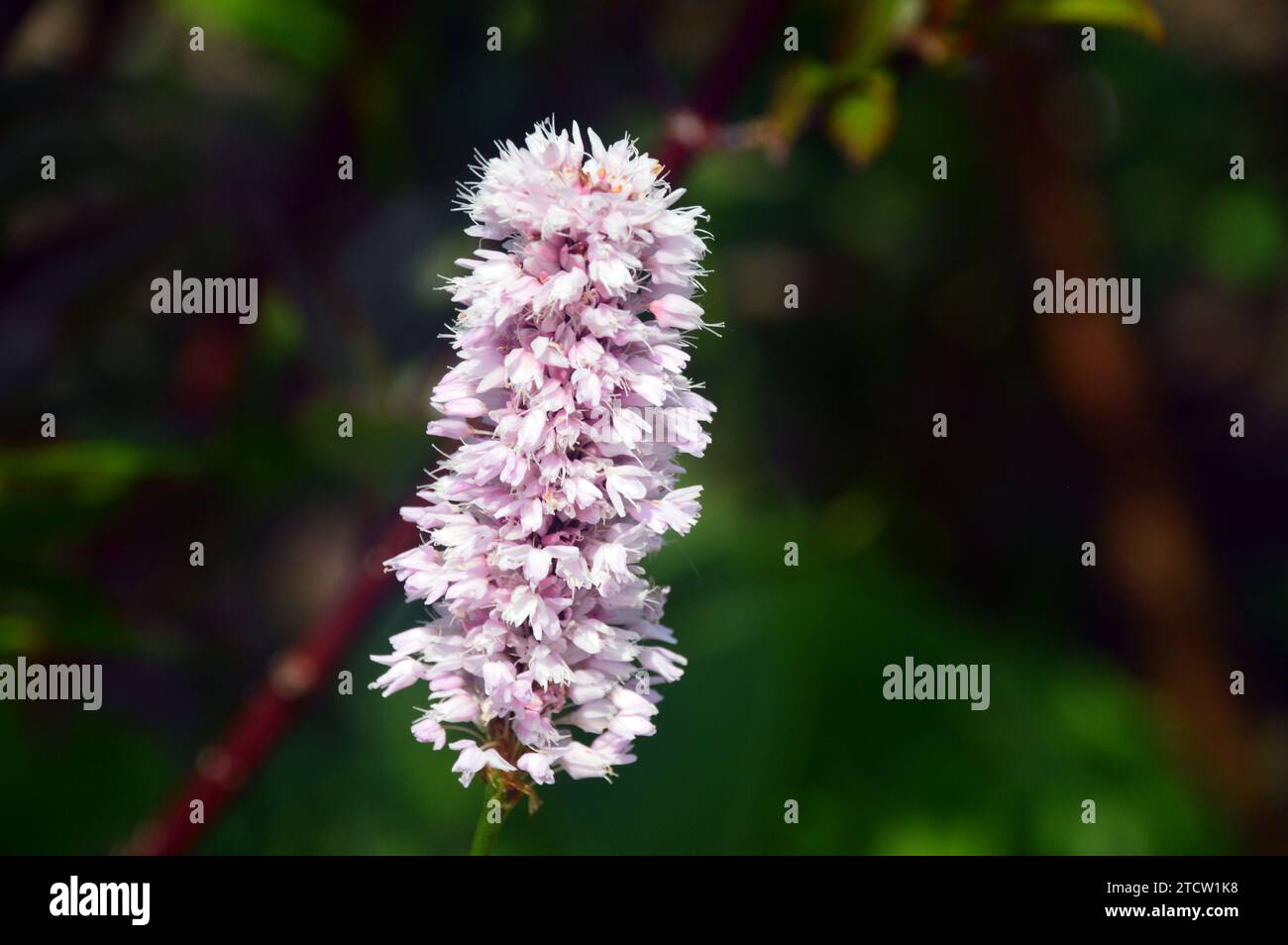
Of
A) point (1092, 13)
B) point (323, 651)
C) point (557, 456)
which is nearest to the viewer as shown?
point (557, 456)

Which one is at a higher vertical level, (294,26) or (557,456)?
(294,26)

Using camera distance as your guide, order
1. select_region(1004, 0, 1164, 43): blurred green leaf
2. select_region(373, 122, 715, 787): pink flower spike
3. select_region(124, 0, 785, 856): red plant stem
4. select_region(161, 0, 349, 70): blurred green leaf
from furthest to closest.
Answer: select_region(161, 0, 349, 70): blurred green leaf
select_region(124, 0, 785, 856): red plant stem
select_region(1004, 0, 1164, 43): blurred green leaf
select_region(373, 122, 715, 787): pink flower spike

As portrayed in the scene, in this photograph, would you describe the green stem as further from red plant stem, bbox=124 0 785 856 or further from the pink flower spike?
red plant stem, bbox=124 0 785 856

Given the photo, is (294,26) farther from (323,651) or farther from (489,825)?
(489,825)

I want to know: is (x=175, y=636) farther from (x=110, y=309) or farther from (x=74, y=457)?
(x=110, y=309)

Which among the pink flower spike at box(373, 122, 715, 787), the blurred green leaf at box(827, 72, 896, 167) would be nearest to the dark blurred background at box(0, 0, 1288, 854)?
the blurred green leaf at box(827, 72, 896, 167)

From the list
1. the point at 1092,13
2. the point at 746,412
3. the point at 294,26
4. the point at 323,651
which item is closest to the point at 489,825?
the point at 323,651

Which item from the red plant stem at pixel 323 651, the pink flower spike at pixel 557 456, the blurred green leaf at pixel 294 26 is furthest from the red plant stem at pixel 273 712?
the blurred green leaf at pixel 294 26

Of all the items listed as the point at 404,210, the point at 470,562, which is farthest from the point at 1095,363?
the point at 470,562
